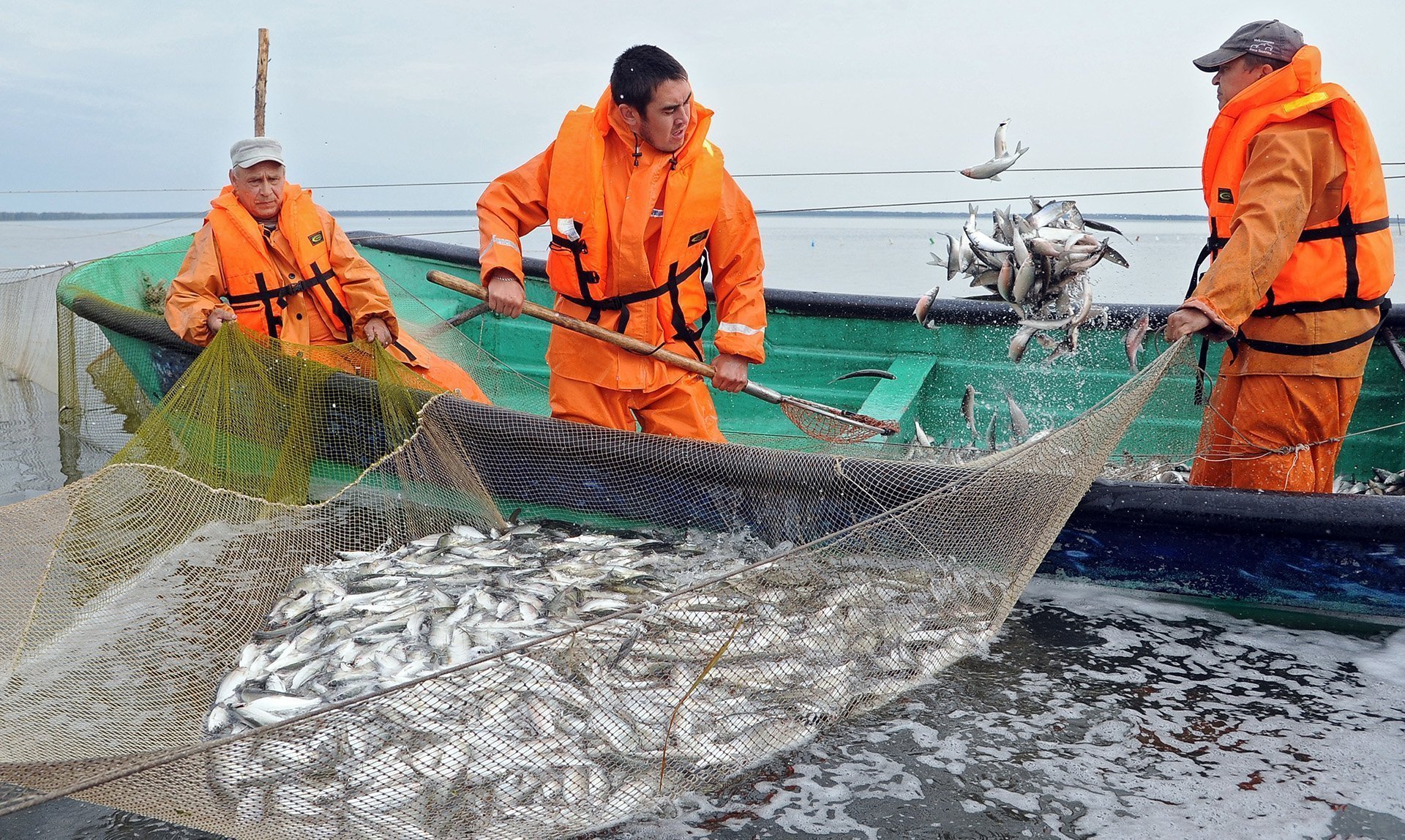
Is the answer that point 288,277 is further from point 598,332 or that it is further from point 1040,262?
point 1040,262

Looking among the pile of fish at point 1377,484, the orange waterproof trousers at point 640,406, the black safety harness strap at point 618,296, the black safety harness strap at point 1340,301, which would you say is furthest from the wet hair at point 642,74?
the pile of fish at point 1377,484

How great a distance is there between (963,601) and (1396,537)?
5.83 feet

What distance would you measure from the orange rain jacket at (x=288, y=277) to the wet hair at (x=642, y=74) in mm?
2145

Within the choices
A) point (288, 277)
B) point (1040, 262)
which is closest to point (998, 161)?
point (1040, 262)

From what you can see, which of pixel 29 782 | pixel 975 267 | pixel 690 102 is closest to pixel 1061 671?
pixel 975 267

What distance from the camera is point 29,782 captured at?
9.84ft

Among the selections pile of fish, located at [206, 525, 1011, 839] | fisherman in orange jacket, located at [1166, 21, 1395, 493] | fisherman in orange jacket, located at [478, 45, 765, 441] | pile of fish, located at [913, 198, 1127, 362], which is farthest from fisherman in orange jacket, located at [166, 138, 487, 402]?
fisherman in orange jacket, located at [1166, 21, 1395, 493]

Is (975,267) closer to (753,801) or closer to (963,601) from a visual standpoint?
(963,601)

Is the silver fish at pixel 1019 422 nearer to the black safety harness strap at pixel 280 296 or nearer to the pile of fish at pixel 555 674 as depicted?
the pile of fish at pixel 555 674

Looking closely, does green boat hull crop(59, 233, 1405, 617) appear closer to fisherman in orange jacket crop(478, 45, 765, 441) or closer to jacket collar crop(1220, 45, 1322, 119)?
fisherman in orange jacket crop(478, 45, 765, 441)

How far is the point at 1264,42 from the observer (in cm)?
459

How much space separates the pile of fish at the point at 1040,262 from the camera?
4883mm

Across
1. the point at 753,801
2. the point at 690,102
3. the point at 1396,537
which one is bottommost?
the point at 753,801

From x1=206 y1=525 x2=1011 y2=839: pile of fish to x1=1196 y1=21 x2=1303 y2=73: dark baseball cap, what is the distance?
2649 millimetres
